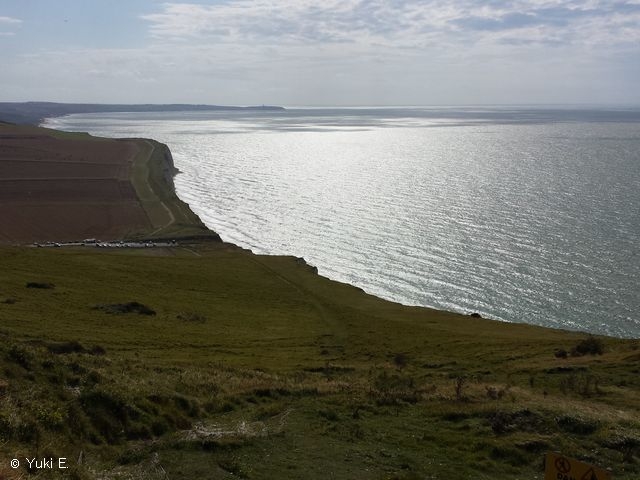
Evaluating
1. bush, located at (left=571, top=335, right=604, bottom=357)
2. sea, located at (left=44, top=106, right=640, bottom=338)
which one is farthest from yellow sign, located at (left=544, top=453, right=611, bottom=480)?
sea, located at (left=44, top=106, right=640, bottom=338)

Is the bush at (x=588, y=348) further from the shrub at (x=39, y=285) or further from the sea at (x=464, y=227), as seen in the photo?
the shrub at (x=39, y=285)

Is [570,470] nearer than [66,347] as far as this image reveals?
Yes

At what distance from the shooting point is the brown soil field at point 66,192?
94875 mm

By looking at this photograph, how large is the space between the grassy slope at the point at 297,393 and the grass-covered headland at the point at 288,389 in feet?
0.27

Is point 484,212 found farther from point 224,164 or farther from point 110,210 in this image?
point 224,164

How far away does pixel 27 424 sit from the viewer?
16.1m

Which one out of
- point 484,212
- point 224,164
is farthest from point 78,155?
point 484,212

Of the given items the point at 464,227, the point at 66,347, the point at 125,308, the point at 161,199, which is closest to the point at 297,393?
the point at 66,347

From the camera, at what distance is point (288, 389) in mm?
25500

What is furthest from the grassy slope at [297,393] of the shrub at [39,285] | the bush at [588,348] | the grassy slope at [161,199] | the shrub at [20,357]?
the grassy slope at [161,199]

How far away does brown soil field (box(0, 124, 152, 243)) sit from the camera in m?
94.9

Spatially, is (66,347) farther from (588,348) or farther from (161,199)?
(161,199)

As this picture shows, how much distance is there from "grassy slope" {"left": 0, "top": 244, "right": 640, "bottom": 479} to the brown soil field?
44.4m

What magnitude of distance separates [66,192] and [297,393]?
107027 mm
